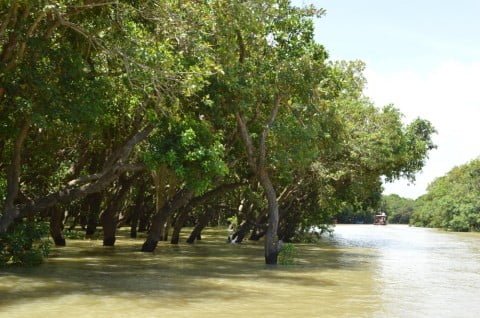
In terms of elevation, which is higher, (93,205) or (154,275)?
(93,205)

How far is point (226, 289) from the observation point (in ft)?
50.7

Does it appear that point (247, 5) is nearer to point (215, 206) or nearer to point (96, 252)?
point (96, 252)

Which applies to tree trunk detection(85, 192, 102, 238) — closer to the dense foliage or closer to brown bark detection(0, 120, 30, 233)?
the dense foliage

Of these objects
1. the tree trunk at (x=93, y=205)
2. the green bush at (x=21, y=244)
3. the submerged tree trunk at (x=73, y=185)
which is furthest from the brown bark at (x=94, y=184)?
the tree trunk at (x=93, y=205)

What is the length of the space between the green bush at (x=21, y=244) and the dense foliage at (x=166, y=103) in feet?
1.25

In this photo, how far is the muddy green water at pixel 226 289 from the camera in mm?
12125

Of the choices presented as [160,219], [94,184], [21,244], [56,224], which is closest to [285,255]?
[160,219]

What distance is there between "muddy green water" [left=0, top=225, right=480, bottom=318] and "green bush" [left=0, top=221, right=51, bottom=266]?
545mm

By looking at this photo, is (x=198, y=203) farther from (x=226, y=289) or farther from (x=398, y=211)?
(x=398, y=211)

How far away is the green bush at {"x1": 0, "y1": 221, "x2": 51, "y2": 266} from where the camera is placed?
56.9 ft

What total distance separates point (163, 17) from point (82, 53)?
9.66ft

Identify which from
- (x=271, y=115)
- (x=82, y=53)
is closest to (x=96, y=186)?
(x=82, y=53)

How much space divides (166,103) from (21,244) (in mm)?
5813

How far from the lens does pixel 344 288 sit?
1628 centimetres
